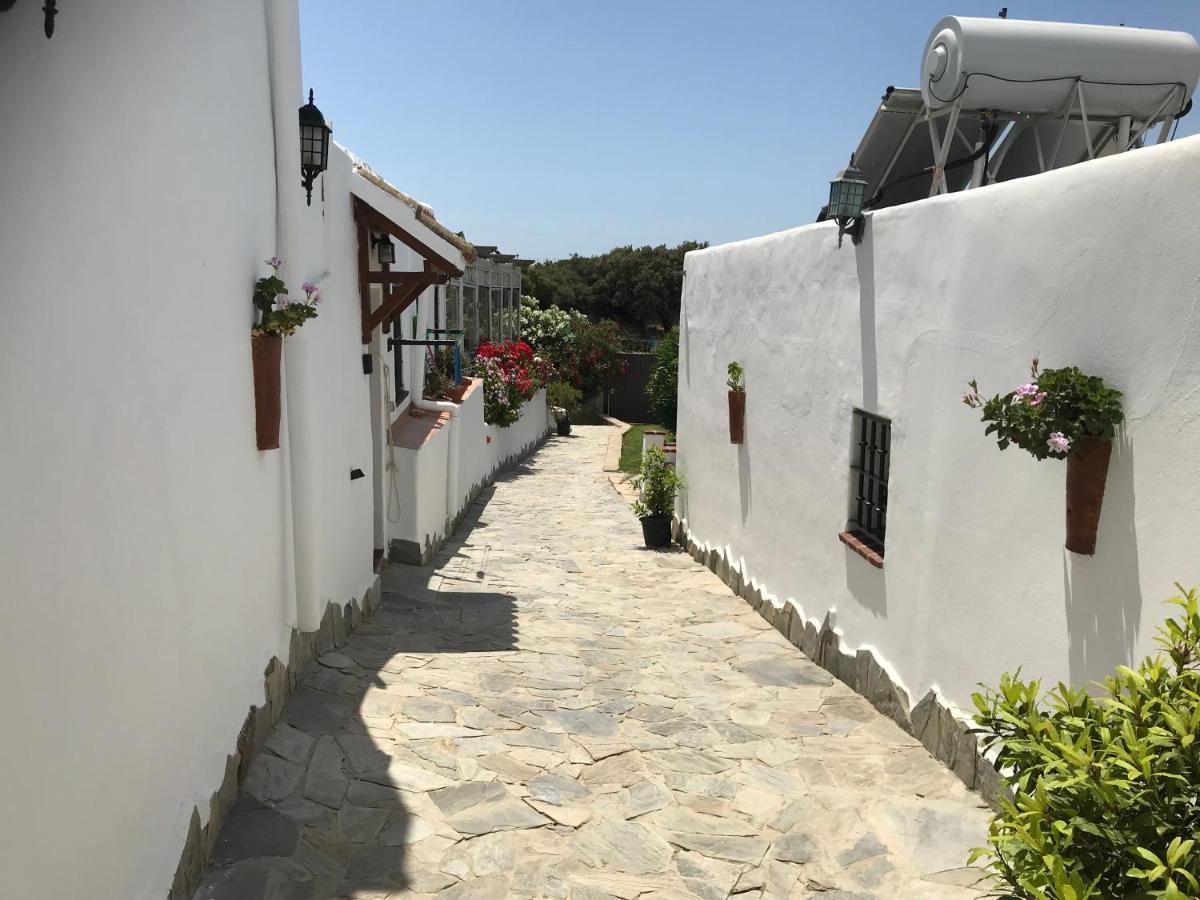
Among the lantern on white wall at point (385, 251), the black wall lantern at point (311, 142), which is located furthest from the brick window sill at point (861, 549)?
the lantern on white wall at point (385, 251)

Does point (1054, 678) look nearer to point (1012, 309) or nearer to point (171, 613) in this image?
point (1012, 309)

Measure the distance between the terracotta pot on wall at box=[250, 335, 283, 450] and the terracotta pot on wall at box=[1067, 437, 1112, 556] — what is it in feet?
13.0

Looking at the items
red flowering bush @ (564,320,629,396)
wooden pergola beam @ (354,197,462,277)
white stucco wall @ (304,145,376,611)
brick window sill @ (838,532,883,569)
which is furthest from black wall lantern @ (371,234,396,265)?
red flowering bush @ (564,320,629,396)

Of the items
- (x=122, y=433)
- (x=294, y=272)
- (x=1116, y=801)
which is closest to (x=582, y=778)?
(x=122, y=433)

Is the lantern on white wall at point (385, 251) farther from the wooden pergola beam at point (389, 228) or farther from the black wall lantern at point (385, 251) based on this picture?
the wooden pergola beam at point (389, 228)

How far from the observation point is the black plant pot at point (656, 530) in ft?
41.8

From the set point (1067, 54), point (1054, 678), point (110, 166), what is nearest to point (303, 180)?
point (110, 166)

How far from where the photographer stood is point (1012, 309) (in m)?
4.82

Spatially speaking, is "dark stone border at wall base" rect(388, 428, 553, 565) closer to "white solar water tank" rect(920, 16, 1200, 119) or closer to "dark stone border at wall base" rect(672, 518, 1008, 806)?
"dark stone border at wall base" rect(672, 518, 1008, 806)

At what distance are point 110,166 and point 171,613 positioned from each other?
69.4 inches

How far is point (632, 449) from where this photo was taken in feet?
Result: 76.5

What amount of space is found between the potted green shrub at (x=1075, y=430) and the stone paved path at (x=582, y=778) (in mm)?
1748

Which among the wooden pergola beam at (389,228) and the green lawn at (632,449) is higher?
the wooden pergola beam at (389,228)

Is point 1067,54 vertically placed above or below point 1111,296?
above
